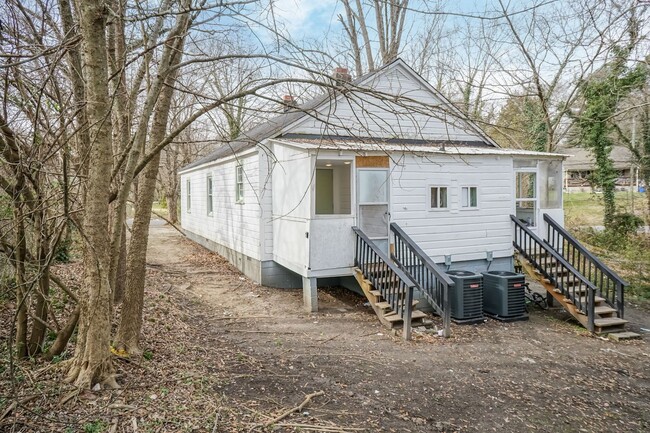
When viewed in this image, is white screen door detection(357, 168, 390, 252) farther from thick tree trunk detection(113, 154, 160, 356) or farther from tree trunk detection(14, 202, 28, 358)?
tree trunk detection(14, 202, 28, 358)

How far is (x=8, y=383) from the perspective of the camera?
157 inches

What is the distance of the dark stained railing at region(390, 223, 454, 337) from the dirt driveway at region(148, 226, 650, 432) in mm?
582

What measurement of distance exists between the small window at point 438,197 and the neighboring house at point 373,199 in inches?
0.9

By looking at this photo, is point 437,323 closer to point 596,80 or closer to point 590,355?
point 590,355

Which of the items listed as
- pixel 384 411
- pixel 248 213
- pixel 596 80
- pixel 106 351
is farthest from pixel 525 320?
pixel 596 80

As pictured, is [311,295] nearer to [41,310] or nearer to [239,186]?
[41,310]

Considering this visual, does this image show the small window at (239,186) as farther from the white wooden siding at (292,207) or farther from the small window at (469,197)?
the small window at (469,197)

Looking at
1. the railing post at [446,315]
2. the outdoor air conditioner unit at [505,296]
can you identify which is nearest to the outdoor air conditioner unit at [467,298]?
the outdoor air conditioner unit at [505,296]

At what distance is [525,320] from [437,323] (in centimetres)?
210

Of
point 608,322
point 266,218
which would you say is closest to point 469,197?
point 608,322

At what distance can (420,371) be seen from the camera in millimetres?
5648

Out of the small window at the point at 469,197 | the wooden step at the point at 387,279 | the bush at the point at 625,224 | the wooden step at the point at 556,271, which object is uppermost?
the small window at the point at 469,197

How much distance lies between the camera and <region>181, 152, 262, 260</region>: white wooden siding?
1041 cm

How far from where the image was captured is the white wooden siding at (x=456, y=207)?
8.98m
